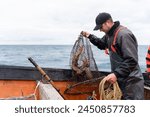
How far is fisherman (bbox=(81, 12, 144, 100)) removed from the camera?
18.4 feet

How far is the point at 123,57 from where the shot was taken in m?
5.66

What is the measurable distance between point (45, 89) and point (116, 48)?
1.62m

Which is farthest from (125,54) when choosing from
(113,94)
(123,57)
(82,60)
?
(82,60)

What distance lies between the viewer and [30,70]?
24.5 ft

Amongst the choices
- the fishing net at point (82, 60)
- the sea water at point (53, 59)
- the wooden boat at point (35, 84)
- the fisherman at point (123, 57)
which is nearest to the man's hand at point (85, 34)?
the fishing net at point (82, 60)

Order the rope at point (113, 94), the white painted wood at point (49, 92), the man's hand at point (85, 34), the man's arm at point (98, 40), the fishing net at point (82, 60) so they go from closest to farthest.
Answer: the white painted wood at point (49, 92)
the rope at point (113, 94)
the man's arm at point (98, 40)
the man's hand at point (85, 34)
the fishing net at point (82, 60)

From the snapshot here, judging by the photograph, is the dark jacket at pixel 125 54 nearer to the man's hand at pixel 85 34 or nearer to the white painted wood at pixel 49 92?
the white painted wood at pixel 49 92

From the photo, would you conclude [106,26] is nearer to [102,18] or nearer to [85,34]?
[102,18]

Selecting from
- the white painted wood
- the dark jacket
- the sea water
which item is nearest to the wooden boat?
the white painted wood

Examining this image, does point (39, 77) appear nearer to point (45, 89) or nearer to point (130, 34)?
point (45, 89)

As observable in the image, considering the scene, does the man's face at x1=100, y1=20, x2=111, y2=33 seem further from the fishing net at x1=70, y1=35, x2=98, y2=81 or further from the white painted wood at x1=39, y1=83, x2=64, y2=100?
the fishing net at x1=70, y1=35, x2=98, y2=81

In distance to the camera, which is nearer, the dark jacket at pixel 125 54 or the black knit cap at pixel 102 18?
the dark jacket at pixel 125 54

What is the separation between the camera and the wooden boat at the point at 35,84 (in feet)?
23.8

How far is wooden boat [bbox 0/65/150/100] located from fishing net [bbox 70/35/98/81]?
149mm
